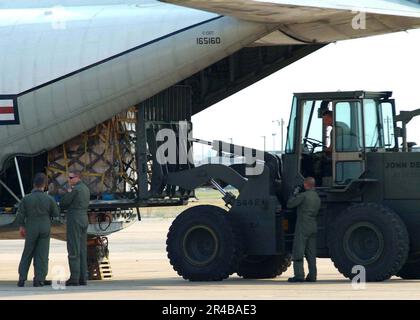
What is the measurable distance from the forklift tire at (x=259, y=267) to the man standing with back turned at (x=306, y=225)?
79.8 inches

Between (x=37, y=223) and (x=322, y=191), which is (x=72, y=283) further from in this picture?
(x=322, y=191)

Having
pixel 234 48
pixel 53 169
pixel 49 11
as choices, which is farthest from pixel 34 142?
pixel 234 48

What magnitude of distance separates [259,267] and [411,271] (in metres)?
2.53

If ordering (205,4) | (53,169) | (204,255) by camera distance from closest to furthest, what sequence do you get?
(205,4), (204,255), (53,169)

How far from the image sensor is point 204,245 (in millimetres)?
20547

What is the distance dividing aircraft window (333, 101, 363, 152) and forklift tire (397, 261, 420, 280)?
224 cm

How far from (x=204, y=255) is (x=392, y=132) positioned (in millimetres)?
3564

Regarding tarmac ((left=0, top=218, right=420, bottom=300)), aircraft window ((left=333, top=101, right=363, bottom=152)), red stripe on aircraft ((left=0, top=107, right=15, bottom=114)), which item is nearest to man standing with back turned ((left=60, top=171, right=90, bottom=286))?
tarmac ((left=0, top=218, right=420, bottom=300))

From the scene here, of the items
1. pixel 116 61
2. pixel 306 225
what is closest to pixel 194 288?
pixel 306 225

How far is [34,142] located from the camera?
21406mm

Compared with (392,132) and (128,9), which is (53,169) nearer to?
(128,9)

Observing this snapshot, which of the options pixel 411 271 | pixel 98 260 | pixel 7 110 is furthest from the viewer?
pixel 98 260

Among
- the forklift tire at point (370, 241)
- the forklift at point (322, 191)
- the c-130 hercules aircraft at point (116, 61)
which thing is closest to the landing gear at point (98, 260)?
the c-130 hercules aircraft at point (116, 61)

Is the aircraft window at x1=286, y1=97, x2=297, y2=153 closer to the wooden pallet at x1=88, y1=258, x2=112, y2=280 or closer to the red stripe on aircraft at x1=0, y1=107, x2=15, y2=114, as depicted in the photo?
the wooden pallet at x1=88, y1=258, x2=112, y2=280
